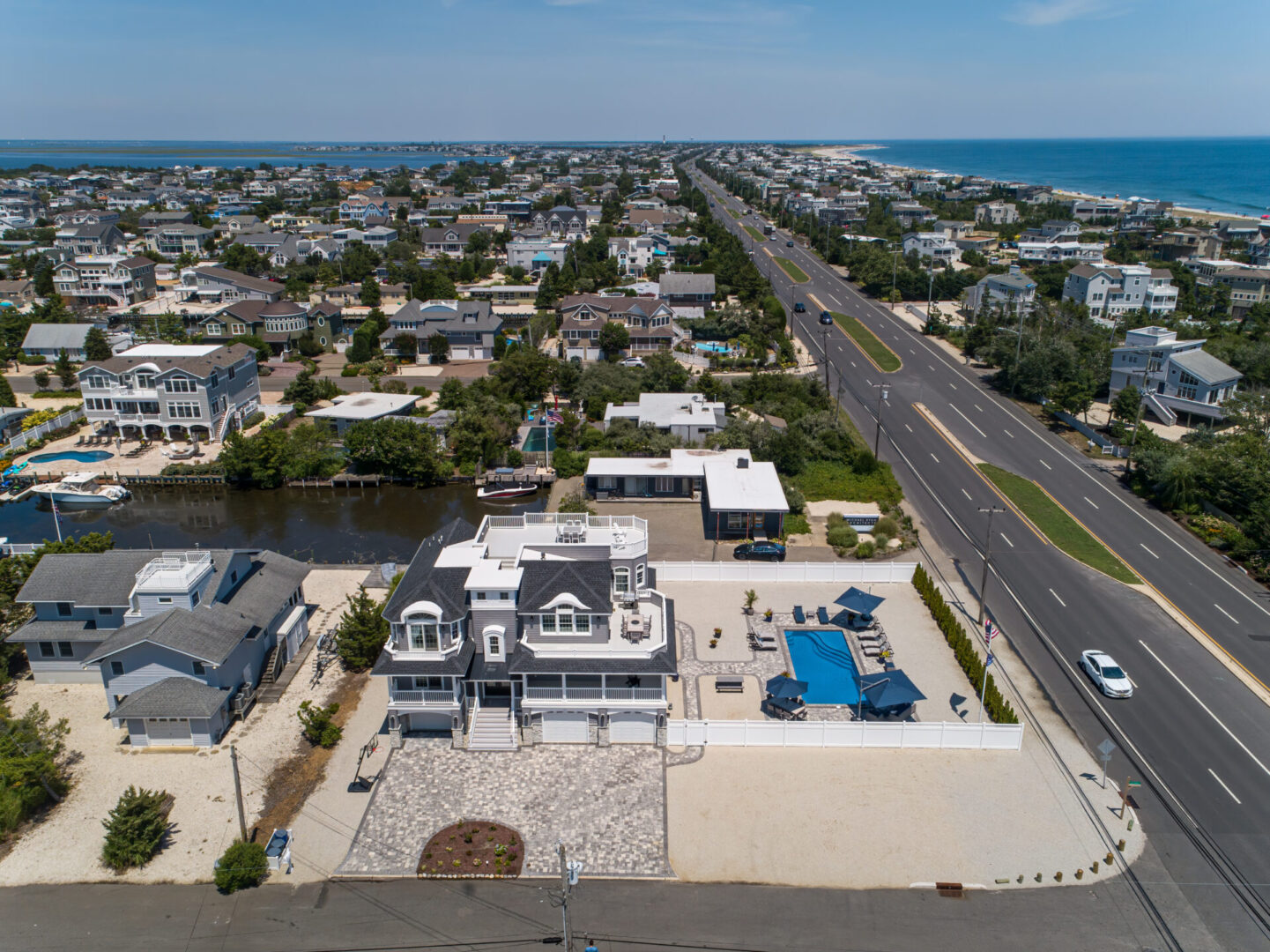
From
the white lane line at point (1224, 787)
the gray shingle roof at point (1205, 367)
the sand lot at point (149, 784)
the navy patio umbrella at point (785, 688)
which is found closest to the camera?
the sand lot at point (149, 784)

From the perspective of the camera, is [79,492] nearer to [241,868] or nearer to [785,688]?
[241,868]

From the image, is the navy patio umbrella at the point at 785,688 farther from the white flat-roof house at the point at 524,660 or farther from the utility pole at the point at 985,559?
the utility pole at the point at 985,559

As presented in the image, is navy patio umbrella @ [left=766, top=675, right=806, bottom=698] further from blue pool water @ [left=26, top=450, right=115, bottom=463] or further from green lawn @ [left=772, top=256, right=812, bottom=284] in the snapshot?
green lawn @ [left=772, top=256, right=812, bottom=284]

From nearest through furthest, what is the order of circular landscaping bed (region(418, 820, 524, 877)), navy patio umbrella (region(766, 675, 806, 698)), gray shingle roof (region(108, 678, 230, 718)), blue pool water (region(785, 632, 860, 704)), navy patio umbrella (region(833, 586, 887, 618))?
circular landscaping bed (region(418, 820, 524, 877)), gray shingle roof (region(108, 678, 230, 718)), navy patio umbrella (region(766, 675, 806, 698)), blue pool water (region(785, 632, 860, 704)), navy patio umbrella (region(833, 586, 887, 618))

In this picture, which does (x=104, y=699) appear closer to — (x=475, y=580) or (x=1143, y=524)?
(x=475, y=580)

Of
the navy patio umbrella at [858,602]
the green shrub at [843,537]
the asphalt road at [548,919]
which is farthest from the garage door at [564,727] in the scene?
the green shrub at [843,537]

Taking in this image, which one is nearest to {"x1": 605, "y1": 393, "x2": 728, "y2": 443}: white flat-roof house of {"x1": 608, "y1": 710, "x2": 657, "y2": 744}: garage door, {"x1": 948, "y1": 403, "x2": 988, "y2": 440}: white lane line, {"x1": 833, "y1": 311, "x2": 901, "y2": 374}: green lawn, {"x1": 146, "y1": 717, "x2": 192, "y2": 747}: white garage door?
{"x1": 948, "y1": 403, "x2": 988, "y2": 440}: white lane line
